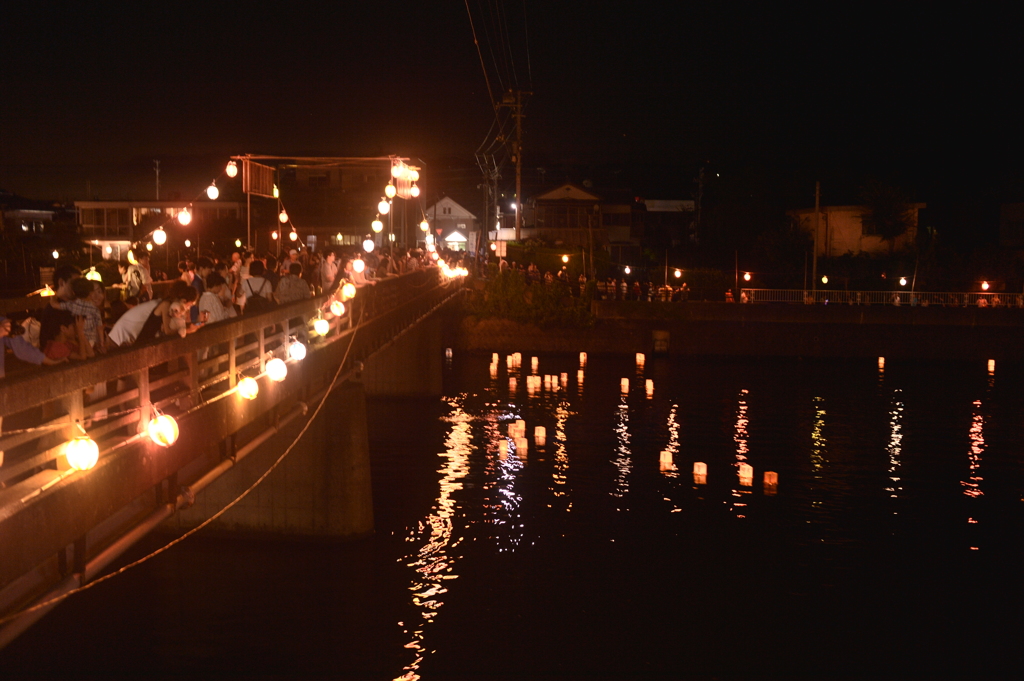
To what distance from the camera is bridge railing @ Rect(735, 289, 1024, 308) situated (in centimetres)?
4709

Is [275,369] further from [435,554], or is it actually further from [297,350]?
[435,554]

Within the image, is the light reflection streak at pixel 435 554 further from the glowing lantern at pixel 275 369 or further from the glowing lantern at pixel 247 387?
the glowing lantern at pixel 247 387

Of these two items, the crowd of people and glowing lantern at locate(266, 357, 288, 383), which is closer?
the crowd of people

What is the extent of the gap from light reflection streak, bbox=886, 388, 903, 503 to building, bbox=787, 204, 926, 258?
17.5m

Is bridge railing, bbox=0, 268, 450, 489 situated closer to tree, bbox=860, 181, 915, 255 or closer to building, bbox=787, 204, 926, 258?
tree, bbox=860, 181, 915, 255

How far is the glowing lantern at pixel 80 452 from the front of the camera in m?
6.78

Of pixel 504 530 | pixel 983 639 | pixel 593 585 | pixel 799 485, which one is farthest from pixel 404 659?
pixel 799 485

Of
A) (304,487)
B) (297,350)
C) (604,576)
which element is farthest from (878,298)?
(297,350)

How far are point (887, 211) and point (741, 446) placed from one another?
30187 millimetres

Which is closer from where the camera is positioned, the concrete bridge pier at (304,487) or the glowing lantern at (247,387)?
the glowing lantern at (247,387)

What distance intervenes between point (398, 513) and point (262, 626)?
634 centimetres

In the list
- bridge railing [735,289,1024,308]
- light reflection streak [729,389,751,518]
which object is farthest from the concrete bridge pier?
bridge railing [735,289,1024,308]

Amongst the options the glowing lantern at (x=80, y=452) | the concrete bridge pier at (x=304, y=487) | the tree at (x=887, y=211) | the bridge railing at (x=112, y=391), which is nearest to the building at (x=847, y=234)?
the tree at (x=887, y=211)

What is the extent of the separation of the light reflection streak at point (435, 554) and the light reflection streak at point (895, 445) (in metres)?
10.5
